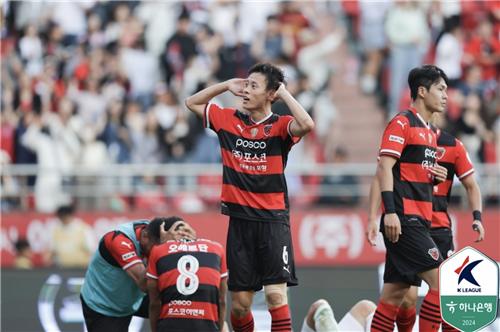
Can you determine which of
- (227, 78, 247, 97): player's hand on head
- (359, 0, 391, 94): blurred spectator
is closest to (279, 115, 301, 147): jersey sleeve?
(227, 78, 247, 97): player's hand on head

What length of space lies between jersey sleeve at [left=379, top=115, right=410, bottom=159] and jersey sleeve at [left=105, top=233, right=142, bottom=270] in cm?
215

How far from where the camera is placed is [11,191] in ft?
58.2

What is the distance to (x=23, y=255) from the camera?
667 inches

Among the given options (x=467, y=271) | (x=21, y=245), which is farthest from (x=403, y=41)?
(x=467, y=271)

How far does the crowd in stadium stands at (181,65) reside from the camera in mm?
18234

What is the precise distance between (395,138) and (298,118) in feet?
2.94

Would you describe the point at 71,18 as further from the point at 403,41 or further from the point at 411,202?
the point at 411,202

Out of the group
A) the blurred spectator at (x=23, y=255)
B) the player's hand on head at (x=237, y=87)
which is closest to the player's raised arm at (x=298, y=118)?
the player's hand on head at (x=237, y=87)

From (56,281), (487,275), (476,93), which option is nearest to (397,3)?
(476,93)

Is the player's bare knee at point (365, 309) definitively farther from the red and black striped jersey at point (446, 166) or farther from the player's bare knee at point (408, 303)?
the red and black striped jersey at point (446, 166)

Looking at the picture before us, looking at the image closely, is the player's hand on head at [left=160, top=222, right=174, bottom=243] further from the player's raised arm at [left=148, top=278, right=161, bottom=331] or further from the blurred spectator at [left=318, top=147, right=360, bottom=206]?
the blurred spectator at [left=318, top=147, right=360, bottom=206]

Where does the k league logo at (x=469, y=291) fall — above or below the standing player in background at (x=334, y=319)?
above

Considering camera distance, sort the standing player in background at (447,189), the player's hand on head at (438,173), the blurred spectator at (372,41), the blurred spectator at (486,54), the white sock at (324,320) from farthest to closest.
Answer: the blurred spectator at (372,41)
the blurred spectator at (486,54)
the white sock at (324,320)
the standing player in background at (447,189)
the player's hand on head at (438,173)

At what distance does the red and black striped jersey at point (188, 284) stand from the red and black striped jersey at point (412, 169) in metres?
1.81
